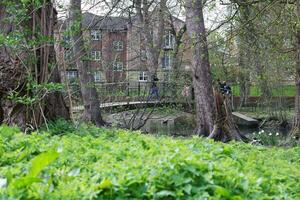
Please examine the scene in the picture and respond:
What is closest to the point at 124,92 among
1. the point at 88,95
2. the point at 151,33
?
the point at 88,95

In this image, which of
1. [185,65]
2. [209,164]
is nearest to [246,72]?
[185,65]

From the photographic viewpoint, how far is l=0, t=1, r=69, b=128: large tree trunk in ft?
22.0

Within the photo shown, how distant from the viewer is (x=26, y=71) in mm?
6742

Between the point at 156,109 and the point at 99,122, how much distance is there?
3043 millimetres

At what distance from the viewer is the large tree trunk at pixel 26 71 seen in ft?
22.0

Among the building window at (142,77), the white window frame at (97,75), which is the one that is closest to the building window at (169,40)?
the building window at (142,77)

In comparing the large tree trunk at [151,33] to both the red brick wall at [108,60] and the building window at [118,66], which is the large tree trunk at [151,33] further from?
the building window at [118,66]

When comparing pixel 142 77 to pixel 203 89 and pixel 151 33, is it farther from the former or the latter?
pixel 203 89

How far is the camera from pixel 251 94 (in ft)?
98.6

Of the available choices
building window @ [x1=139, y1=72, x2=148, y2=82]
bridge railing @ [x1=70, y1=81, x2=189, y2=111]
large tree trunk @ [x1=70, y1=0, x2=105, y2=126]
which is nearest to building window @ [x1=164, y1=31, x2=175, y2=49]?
building window @ [x1=139, y1=72, x2=148, y2=82]

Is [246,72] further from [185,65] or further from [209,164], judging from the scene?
[209,164]

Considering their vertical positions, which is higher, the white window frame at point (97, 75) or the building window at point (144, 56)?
the building window at point (144, 56)

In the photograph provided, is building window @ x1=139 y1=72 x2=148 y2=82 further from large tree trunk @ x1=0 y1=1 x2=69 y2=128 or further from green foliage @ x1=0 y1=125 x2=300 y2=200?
green foliage @ x1=0 y1=125 x2=300 y2=200

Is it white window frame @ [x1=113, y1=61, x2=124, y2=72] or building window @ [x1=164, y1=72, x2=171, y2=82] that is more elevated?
white window frame @ [x1=113, y1=61, x2=124, y2=72]
